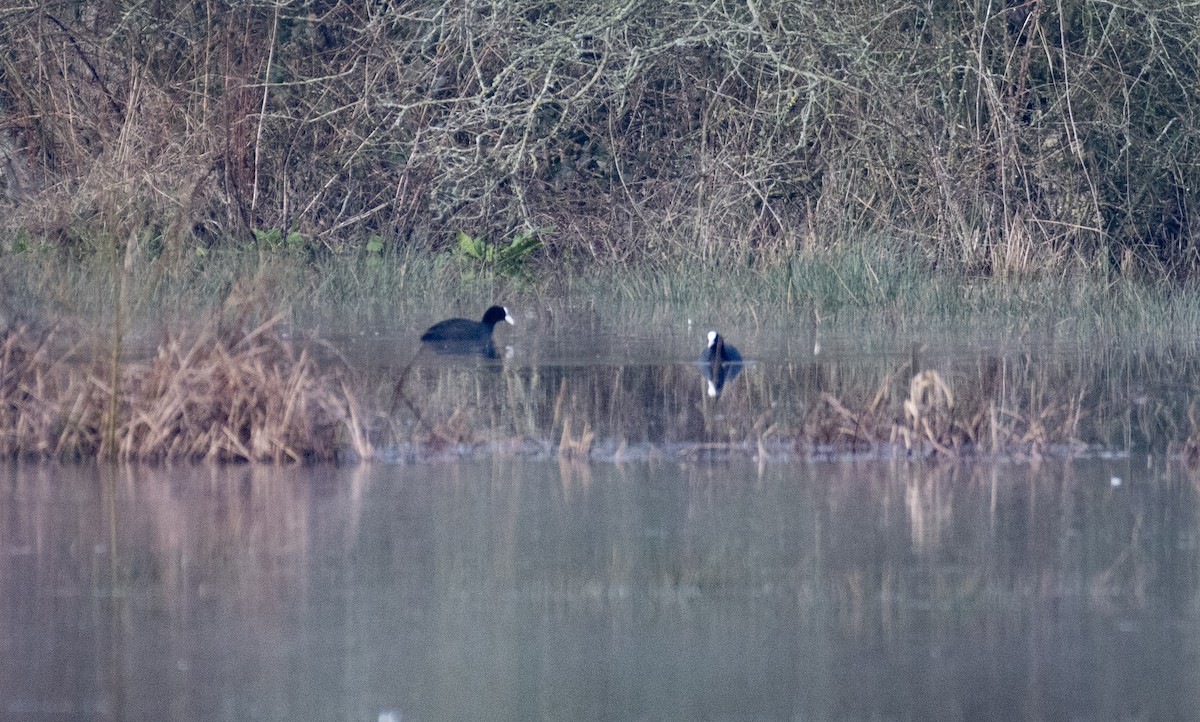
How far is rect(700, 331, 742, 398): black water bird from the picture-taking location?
29.9ft

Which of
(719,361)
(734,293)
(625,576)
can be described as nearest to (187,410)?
(625,576)

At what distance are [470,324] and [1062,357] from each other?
3302 millimetres

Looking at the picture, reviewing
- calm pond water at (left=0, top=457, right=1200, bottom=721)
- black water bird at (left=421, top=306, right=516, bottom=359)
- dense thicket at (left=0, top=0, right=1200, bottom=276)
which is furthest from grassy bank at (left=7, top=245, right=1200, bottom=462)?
dense thicket at (left=0, top=0, right=1200, bottom=276)

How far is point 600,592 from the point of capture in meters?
4.87

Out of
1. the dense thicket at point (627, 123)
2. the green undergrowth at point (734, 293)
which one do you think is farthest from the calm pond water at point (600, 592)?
the dense thicket at point (627, 123)

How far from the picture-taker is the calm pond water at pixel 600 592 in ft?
13.2

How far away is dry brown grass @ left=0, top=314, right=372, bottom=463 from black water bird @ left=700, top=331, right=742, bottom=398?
8.39 ft

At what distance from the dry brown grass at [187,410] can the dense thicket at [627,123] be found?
558 cm

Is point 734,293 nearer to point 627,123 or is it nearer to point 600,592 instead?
point 627,123

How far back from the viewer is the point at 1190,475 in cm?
652

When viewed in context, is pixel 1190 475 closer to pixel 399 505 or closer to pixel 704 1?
pixel 399 505

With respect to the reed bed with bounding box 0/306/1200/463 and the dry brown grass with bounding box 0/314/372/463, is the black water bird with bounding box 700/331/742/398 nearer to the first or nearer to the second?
the reed bed with bounding box 0/306/1200/463

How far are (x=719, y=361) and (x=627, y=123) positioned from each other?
615 centimetres

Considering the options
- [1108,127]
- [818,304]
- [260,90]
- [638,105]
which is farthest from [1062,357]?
[260,90]
